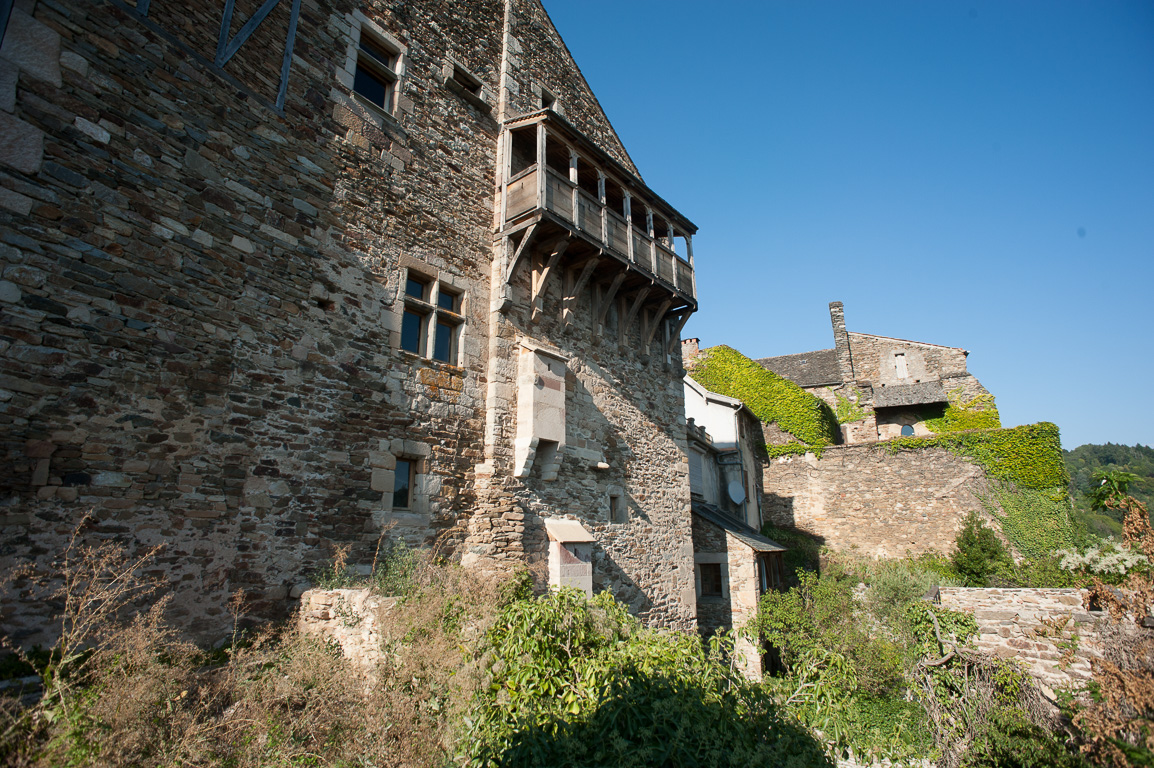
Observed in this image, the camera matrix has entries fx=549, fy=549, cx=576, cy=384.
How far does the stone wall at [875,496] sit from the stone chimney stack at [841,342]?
22.0ft

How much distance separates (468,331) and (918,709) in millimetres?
8287

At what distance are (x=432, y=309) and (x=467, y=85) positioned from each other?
4.44m

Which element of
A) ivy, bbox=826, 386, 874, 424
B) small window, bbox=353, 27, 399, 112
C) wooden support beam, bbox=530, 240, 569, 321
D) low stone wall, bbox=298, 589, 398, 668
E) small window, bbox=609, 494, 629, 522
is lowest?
low stone wall, bbox=298, 589, 398, 668

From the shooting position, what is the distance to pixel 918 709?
7.49 meters

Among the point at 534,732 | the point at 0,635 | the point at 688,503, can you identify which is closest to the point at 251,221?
the point at 0,635

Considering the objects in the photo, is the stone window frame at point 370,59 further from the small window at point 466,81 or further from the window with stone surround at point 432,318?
the window with stone surround at point 432,318

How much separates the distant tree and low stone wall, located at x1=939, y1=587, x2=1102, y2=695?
349 inches

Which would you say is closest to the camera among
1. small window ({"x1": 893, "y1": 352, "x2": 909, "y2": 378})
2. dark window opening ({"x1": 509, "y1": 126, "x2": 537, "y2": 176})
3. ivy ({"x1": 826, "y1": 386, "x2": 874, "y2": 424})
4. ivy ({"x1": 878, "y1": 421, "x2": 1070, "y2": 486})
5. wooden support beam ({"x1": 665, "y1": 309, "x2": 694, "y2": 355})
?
dark window opening ({"x1": 509, "y1": 126, "x2": 537, "y2": 176})

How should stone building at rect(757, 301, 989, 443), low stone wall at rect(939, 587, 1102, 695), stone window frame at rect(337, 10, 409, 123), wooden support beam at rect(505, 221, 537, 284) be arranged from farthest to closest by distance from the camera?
stone building at rect(757, 301, 989, 443) < wooden support beam at rect(505, 221, 537, 284) < stone window frame at rect(337, 10, 409, 123) < low stone wall at rect(939, 587, 1102, 695)

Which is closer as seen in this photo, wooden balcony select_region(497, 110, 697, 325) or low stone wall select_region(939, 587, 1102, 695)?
low stone wall select_region(939, 587, 1102, 695)

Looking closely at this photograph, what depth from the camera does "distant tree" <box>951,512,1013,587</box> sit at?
14703 millimetres

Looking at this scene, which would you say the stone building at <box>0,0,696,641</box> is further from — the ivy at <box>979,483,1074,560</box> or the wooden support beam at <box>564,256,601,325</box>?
the ivy at <box>979,483,1074,560</box>

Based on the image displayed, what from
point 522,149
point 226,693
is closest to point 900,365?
point 522,149

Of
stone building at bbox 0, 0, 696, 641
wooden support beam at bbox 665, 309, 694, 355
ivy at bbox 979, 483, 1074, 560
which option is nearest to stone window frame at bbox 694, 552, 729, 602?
stone building at bbox 0, 0, 696, 641
